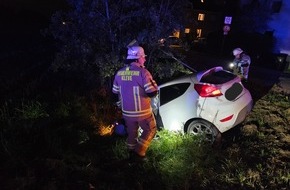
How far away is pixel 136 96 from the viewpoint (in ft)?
15.5

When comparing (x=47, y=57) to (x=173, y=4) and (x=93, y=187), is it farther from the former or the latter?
(x=93, y=187)

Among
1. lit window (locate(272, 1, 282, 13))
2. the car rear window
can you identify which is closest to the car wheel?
the car rear window

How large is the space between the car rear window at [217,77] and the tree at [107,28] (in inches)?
79.5

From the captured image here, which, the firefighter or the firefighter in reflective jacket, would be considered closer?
the firefighter in reflective jacket

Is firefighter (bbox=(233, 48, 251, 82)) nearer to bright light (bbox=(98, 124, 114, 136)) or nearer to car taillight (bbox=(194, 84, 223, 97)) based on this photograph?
car taillight (bbox=(194, 84, 223, 97))

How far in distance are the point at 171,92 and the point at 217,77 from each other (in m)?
0.91

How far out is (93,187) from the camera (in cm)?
391

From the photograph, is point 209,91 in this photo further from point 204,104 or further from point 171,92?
point 171,92

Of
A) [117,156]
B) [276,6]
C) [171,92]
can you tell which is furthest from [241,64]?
[276,6]

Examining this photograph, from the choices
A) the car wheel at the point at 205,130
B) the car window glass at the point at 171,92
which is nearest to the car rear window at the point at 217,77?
the car window glass at the point at 171,92

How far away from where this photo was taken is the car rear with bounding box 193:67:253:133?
5.30 m

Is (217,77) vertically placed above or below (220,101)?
above

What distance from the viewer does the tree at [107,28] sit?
7.18m

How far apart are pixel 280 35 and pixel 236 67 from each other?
17883mm
